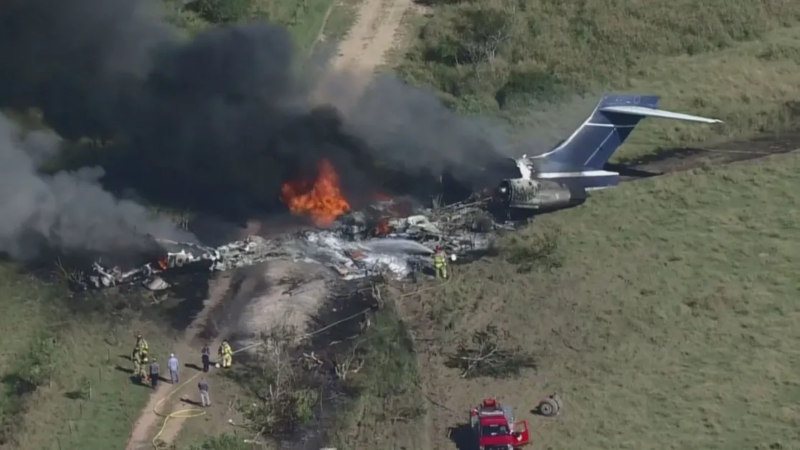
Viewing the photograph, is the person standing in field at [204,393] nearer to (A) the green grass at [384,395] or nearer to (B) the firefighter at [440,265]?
(A) the green grass at [384,395]

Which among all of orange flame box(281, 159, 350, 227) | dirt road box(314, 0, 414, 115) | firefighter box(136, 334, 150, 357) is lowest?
firefighter box(136, 334, 150, 357)

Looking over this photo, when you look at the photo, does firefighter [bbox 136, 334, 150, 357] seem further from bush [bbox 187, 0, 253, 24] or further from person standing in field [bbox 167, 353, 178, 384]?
bush [bbox 187, 0, 253, 24]

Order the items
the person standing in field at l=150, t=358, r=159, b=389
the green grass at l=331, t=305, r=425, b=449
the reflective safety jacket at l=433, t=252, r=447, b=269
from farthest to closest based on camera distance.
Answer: the reflective safety jacket at l=433, t=252, r=447, b=269, the person standing in field at l=150, t=358, r=159, b=389, the green grass at l=331, t=305, r=425, b=449

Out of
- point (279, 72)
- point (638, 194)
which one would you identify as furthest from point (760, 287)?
point (279, 72)

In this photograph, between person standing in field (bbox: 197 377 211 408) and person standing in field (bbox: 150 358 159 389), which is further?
person standing in field (bbox: 150 358 159 389)

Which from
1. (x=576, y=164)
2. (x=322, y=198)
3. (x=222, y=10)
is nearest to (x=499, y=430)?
(x=322, y=198)

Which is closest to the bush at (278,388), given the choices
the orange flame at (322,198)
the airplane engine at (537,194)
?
the orange flame at (322,198)

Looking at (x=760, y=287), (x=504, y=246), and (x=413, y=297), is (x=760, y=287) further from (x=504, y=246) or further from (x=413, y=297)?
(x=413, y=297)

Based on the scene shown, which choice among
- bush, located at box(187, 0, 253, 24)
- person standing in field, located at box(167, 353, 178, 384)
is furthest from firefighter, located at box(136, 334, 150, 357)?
bush, located at box(187, 0, 253, 24)
